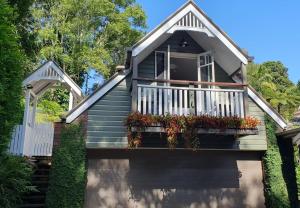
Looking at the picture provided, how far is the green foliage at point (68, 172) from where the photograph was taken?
30.5ft

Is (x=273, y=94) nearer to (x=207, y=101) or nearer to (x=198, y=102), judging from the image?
(x=207, y=101)

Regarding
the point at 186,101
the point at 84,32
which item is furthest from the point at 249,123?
the point at 84,32

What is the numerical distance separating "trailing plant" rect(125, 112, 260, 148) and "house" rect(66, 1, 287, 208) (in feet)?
0.77

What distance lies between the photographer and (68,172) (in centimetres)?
952

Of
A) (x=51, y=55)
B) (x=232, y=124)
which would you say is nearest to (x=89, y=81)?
(x=51, y=55)

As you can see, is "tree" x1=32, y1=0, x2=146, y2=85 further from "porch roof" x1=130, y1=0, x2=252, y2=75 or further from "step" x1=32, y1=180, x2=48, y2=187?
"step" x1=32, y1=180, x2=48, y2=187

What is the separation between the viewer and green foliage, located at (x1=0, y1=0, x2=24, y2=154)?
260 inches

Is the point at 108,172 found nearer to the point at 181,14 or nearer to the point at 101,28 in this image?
the point at 181,14

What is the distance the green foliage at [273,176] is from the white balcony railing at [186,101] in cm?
161

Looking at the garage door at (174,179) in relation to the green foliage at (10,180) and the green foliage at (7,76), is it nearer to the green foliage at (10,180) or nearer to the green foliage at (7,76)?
the green foliage at (10,180)

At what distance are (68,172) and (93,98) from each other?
7.93ft

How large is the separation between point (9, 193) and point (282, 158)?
8643mm

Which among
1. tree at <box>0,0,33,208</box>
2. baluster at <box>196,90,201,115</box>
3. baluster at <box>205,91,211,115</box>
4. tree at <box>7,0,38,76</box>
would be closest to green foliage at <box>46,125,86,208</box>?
Result: tree at <box>0,0,33,208</box>

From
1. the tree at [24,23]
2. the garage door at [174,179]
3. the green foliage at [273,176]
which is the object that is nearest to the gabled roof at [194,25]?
the green foliage at [273,176]
